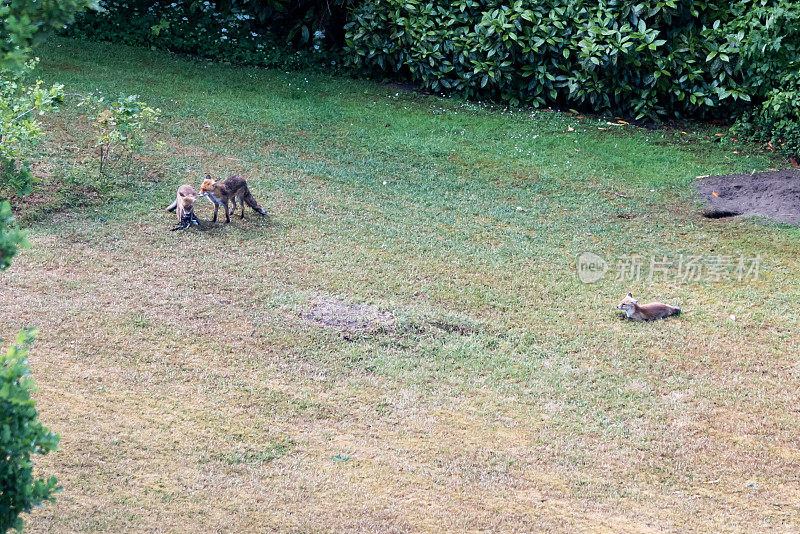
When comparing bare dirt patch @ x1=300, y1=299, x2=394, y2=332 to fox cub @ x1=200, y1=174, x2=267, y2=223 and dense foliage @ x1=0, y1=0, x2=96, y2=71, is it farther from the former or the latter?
dense foliage @ x1=0, y1=0, x2=96, y2=71

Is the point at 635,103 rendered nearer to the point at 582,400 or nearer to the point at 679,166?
the point at 679,166

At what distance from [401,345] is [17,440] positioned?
3161 millimetres

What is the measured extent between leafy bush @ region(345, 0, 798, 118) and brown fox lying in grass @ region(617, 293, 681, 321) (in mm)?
5147

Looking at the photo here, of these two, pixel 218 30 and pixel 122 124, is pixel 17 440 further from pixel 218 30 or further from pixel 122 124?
pixel 218 30

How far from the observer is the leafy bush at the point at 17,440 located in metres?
2.58

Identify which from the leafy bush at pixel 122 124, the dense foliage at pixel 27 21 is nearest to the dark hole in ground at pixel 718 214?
the leafy bush at pixel 122 124

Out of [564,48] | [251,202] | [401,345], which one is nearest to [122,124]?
[251,202]

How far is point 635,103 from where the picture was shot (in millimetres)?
10445

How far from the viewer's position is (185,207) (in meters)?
6.81

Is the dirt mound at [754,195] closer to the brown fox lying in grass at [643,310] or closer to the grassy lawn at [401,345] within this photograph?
the grassy lawn at [401,345]

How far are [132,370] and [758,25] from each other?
345 inches

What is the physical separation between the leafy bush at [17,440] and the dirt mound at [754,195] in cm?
703

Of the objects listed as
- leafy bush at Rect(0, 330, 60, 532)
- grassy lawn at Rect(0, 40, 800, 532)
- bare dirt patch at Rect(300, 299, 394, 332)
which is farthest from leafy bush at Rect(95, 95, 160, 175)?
leafy bush at Rect(0, 330, 60, 532)

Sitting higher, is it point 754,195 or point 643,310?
point 754,195
